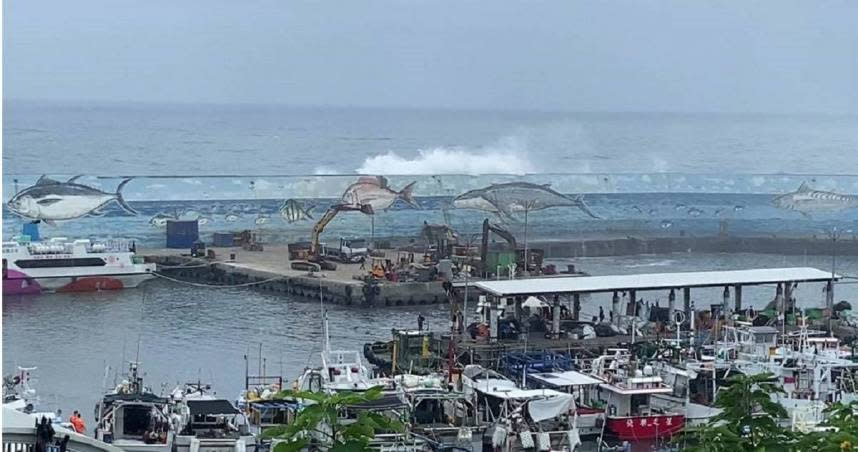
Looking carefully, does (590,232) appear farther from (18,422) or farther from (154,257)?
(18,422)

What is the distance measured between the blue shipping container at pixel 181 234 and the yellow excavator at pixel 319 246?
875 mm

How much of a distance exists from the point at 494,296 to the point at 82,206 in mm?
5112

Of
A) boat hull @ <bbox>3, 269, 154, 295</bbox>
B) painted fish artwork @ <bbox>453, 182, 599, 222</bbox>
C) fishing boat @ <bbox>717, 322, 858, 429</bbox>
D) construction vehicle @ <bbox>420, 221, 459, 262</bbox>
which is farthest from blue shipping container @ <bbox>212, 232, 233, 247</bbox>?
fishing boat @ <bbox>717, 322, 858, 429</bbox>

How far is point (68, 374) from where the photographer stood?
663cm

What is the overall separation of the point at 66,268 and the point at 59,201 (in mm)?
2252

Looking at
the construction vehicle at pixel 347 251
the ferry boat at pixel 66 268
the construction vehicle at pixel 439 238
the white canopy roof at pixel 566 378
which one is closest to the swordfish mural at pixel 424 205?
the construction vehicle at pixel 439 238

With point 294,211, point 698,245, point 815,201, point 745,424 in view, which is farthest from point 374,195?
point 745,424

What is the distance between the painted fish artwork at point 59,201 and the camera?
1104 cm

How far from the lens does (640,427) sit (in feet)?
16.7

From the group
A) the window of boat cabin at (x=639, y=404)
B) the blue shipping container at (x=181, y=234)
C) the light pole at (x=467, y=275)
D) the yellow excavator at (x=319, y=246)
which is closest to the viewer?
the window of boat cabin at (x=639, y=404)

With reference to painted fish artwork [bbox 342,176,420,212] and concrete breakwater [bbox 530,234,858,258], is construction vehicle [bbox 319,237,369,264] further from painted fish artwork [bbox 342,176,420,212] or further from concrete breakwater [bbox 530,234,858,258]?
concrete breakwater [bbox 530,234,858,258]

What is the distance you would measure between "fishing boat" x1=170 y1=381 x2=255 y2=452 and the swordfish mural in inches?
229

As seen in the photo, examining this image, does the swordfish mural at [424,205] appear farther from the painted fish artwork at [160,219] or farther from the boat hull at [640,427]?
the boat hull at [640,427]

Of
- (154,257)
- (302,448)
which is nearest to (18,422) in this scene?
(302,448)
